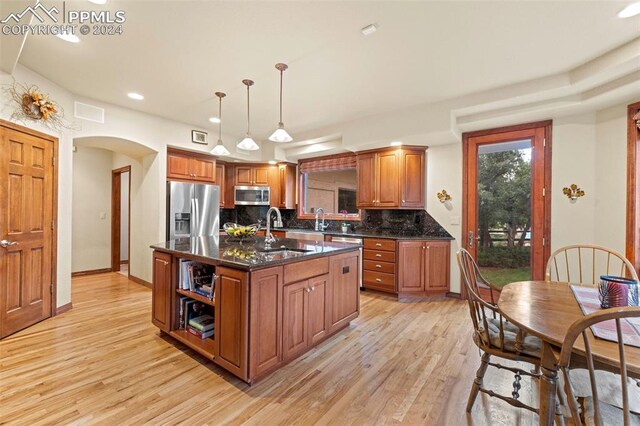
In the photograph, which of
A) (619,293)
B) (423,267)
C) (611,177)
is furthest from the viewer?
(423,267)

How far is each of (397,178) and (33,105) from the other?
4.52 meters

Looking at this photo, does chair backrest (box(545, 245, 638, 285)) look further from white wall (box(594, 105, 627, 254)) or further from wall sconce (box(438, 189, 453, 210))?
wall sconce (box(438, 189, 453, 210))

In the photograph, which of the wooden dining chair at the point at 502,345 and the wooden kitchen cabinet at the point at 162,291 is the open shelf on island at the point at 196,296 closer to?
the wooden kitchen cabinet at the point at 162,291

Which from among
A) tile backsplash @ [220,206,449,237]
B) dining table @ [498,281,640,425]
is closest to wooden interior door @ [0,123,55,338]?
tile backsplash @ [220,206,449,237]

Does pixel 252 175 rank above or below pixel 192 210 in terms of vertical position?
above

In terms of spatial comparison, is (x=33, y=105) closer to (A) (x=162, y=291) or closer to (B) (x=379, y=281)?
(A) (x=162, y=291)

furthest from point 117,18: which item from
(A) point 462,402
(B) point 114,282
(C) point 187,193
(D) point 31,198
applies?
(B) point 114,282

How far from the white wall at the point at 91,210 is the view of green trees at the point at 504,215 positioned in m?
6.80

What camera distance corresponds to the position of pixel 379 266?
4.37 m

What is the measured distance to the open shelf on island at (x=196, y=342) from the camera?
2328 mm

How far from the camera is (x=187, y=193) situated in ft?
15.5

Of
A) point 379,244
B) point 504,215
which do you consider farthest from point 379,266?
point 504,215

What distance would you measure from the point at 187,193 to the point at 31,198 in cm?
192

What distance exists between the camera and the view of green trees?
150 inches
